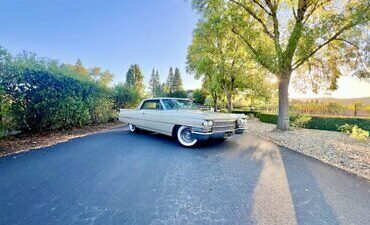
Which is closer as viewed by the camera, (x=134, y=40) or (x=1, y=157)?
(x=1, y=157)

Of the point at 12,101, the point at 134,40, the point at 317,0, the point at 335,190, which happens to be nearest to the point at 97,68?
the point at 134,40

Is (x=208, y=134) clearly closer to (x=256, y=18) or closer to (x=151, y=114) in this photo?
(x=151, y=114)

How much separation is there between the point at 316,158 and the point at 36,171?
6319mm

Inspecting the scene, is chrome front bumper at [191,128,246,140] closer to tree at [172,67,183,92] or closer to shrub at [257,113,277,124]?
shrub at [257,113,277,124]

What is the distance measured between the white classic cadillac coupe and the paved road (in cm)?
85

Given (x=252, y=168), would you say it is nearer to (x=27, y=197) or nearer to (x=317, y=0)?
(x=27, y=197)

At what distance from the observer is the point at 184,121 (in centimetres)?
574

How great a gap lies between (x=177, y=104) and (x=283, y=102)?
5.49 m

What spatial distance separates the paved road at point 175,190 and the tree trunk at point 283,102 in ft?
16.4

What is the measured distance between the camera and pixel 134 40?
16.1 metres

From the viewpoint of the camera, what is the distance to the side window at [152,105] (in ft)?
23.2

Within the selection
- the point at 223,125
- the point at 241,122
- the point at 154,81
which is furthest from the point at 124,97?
the point at 154,81

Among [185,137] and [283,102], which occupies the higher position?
[283,102]

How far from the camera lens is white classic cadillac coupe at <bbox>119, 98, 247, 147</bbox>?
537cm
